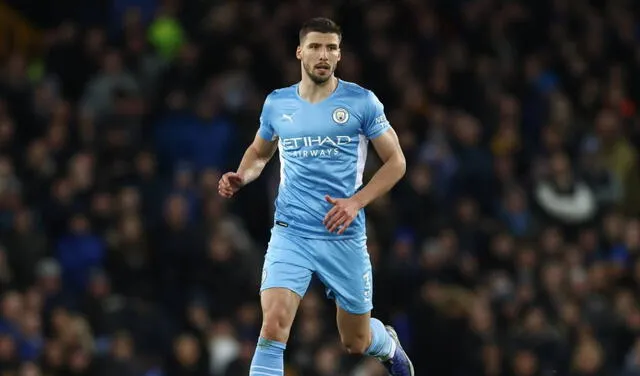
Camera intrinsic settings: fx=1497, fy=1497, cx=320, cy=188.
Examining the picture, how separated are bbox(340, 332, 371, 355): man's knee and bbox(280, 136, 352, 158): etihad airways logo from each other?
1.34m

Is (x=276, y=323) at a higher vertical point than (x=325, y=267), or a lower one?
lower

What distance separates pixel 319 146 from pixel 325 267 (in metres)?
0.85

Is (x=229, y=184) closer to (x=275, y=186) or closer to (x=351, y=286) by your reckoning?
(x=351, y=286)

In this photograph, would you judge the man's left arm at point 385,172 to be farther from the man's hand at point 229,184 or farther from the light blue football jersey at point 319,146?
the man's hand at point 229,184

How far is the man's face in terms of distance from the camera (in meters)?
9.98

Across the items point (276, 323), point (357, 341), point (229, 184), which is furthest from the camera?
point (357, 341)

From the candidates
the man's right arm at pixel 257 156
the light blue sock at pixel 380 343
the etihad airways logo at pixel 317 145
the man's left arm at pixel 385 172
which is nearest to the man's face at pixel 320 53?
the etihad airways logo at pixel 317 145

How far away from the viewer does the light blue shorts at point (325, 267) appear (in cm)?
1012

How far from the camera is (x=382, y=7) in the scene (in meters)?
20.1

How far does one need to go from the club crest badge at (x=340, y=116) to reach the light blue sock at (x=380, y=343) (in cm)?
158

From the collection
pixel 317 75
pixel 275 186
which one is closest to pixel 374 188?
pixel 317 75

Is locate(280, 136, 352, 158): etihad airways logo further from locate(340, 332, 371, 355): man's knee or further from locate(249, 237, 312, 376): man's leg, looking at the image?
locate(340, 332, 371, 355): man's knee

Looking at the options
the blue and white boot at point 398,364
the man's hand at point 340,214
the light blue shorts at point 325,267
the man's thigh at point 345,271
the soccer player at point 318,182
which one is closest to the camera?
the man's hand at point 340,214

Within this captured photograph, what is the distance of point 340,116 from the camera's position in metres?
10.1
